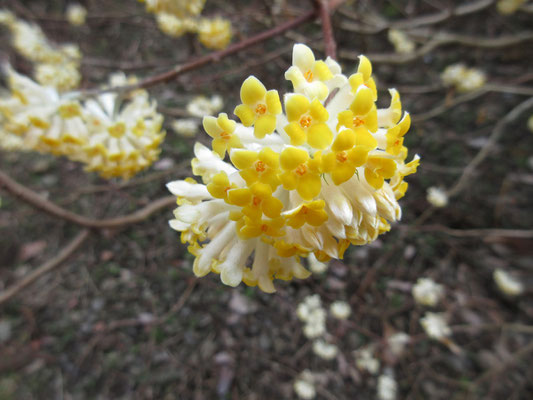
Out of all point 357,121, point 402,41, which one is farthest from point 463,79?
point 357,121

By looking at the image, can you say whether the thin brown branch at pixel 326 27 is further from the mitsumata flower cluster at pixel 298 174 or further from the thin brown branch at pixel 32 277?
the thin brown branch at pixel 32 277

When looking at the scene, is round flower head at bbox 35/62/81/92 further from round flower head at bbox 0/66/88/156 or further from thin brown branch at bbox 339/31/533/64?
thin brown branch at bbox 339/31/533/64

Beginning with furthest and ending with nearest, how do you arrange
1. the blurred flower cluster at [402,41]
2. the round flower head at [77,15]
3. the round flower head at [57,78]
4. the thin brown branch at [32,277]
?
the round flower head at [77,15] < the blurred flower cluster at [402,41] < the round flower head at [57,78] < the thin brown branch at [32,277]

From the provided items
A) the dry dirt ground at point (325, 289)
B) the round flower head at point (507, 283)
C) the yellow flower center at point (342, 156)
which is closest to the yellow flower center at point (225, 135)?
the yellow flower center at point (342, 156)

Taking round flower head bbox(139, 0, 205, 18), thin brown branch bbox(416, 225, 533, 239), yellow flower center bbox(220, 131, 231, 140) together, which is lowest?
thin brown branch bbox(416, 225, 533, 239)

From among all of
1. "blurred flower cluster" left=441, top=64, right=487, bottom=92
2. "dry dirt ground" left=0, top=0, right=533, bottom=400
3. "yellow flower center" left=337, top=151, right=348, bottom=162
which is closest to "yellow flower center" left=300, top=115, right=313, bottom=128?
"yellow flower center" left=337, top=151, right=348, bottom=162

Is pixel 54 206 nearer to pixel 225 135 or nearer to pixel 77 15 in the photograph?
pixel 225 135
